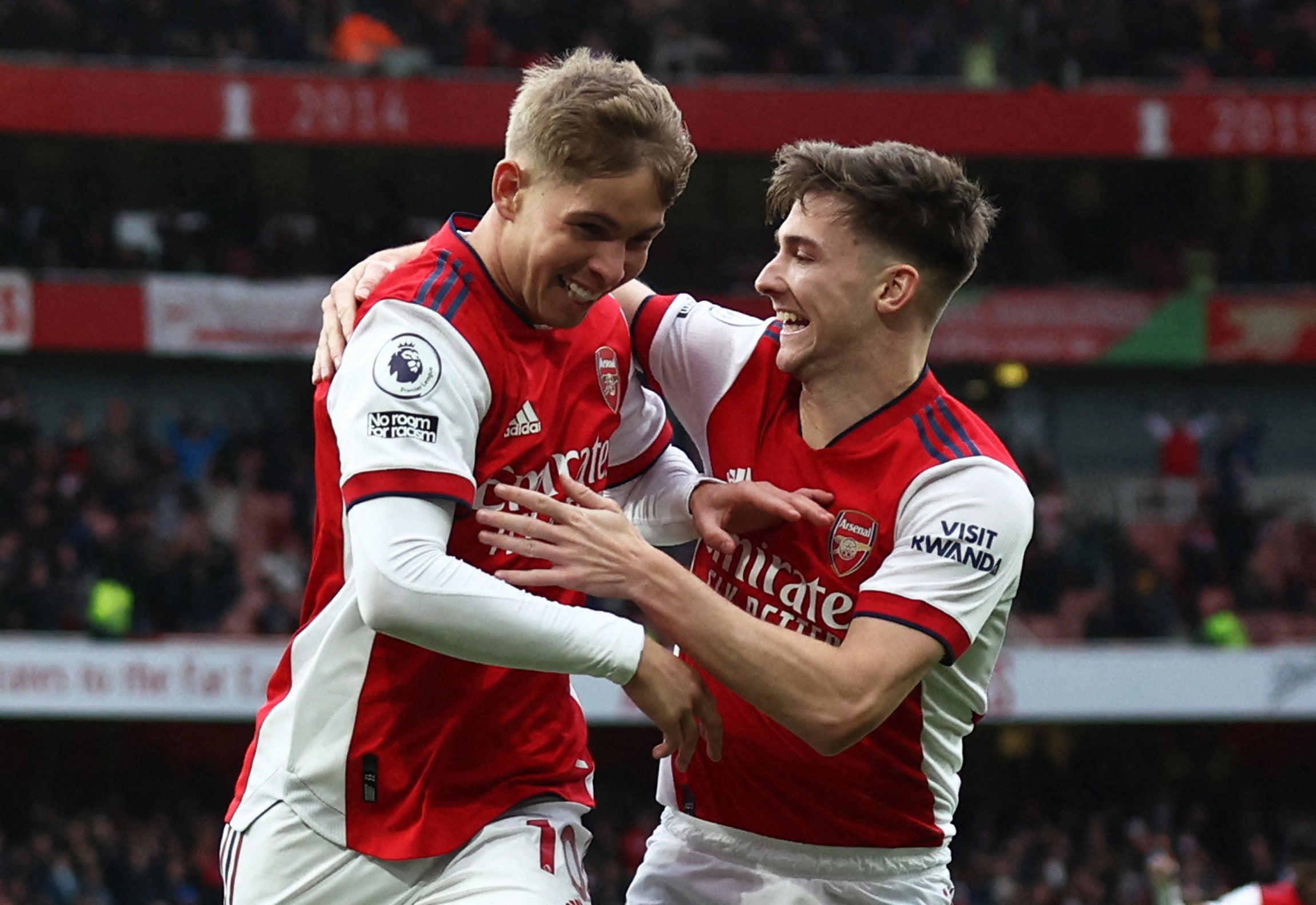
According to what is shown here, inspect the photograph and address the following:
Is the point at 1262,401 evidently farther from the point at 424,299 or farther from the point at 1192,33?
the point at 424,299

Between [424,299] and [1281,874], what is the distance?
14588mm

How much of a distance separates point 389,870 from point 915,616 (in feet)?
4.05

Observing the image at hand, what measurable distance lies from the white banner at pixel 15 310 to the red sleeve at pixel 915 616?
1671cm

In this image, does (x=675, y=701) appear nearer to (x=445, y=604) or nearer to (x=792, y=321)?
(x=445, y=604)

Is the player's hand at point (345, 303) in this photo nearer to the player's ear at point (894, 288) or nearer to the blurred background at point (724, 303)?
the player's ear at point (894, 288)

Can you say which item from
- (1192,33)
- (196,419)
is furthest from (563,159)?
(1192,33)

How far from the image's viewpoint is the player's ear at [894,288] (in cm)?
391

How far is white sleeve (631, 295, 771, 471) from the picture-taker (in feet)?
13.9

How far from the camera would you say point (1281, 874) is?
15984 mm

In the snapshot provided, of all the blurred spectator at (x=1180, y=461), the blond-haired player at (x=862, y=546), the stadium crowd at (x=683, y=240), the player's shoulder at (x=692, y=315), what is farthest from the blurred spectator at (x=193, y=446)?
the blond-haired player at (x=862, y=546)

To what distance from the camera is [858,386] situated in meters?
3.99

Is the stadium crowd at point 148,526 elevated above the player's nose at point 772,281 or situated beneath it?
situated beneath

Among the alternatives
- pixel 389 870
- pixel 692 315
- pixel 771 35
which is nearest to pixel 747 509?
pixel 692 315

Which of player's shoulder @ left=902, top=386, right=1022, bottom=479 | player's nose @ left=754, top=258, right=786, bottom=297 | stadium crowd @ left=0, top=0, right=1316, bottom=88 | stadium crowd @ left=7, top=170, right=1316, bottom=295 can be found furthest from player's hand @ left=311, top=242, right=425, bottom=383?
stadium crowd @ left=0, top=0, right=1316, bottom=88
